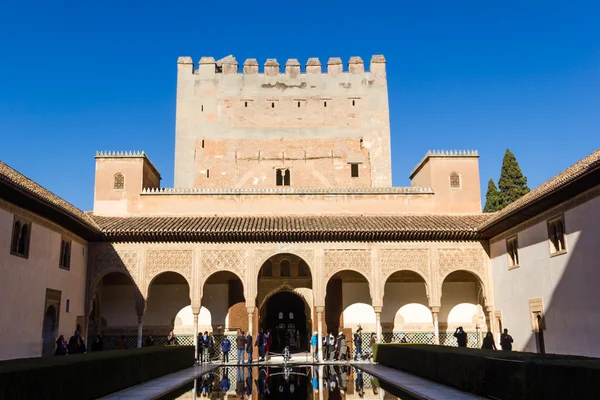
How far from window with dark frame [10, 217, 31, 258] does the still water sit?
4932mm

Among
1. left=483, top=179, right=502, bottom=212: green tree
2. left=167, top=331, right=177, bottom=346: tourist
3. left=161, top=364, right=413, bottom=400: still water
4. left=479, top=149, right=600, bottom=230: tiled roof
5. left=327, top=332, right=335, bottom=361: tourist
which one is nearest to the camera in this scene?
left=161, top=364, right=413, bottom=400: still water

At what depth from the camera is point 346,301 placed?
20703 mm

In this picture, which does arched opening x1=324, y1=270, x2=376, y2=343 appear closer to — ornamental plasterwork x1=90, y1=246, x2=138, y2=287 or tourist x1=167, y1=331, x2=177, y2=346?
tourist x1=167, y1=331, x2=177, y2=346

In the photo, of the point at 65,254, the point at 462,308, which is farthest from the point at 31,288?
the point at 462,308

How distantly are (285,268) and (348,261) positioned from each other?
9.17ft

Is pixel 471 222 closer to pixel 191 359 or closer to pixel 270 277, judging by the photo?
pixel 270 277

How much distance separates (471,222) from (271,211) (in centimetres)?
699

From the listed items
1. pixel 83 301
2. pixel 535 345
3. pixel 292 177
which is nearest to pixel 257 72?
pixel 292 177

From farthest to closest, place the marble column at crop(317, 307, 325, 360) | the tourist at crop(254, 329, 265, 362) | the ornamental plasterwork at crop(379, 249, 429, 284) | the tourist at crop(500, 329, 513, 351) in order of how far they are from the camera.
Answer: the tourist at crop(254, 329, 265, 362)
the ornamental plasterwork at crop(379, 249, 429, 284)
the marble column at crop(317, 307, 325, 360)
the tourist at crop(500, 329, 513, 351)

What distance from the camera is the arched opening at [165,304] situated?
20281mm

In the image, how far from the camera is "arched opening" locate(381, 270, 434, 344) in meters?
20.5

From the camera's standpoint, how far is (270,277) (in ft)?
68.0

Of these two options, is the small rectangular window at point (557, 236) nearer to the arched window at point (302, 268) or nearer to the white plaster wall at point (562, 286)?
the white plaster wall at point (562, 286)

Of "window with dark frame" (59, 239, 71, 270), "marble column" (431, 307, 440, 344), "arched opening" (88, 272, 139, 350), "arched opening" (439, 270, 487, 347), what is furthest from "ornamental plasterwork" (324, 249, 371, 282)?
"window with dark frame" (59, 239, 71, 270)
